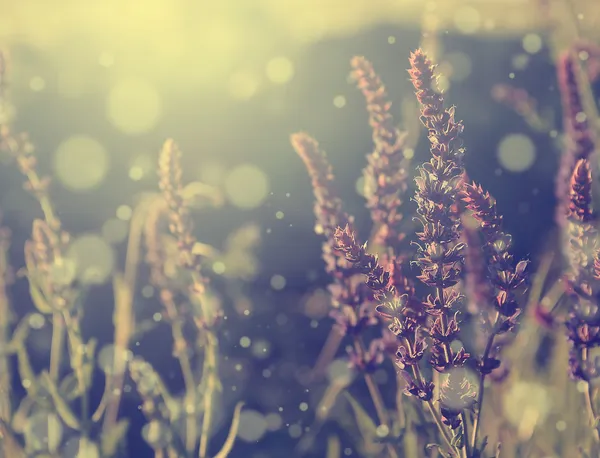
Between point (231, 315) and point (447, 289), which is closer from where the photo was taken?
point (447, 289)

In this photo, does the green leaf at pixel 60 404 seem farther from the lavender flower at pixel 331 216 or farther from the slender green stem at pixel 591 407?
the slender green stem at pixel 591 407

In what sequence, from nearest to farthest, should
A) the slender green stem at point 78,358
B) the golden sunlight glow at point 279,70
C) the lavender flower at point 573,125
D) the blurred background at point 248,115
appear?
the lavender flower at point 573,125
the slender green stem at point 78,358
the blurred background at point 248,115
the golden sunlight glow at point 279,70

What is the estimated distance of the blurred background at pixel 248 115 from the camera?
255cm

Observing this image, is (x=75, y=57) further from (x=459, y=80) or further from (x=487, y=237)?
(x=487, y=237)

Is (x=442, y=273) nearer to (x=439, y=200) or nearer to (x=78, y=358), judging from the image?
(x=439, y=200)

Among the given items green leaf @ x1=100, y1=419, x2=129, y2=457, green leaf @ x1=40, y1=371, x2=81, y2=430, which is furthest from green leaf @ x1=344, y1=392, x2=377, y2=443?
green leaf @ x1=40, y1=371, x2=81, y2=430

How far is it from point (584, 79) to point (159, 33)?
78.7 inches

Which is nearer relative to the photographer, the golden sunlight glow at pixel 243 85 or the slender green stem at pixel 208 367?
the slender green stem at pixel 208 367

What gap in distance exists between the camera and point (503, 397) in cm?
168

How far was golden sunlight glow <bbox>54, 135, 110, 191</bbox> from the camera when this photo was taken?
2650mm

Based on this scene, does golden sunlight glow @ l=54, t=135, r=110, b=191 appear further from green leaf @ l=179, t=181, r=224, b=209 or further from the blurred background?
green leaf @ l=179, t=181, r=224, b=209

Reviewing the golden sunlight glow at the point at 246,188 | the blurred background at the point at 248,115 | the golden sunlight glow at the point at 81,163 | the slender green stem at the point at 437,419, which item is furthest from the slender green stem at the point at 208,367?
the golden sunlight glow at the point at 81,163

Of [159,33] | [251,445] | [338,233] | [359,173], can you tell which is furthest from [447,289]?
[159,33]

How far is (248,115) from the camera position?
9.21 ft
